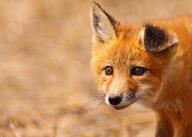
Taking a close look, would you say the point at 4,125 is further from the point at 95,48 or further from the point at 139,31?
the point at 139,31

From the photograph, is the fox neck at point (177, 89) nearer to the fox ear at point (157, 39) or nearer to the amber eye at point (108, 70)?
the fox ear at point (157, 39)

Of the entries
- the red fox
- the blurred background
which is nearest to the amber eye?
the red fox

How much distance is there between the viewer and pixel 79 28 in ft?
48.7

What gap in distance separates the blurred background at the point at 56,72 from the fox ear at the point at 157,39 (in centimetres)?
214

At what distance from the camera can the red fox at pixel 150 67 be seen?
565 cm

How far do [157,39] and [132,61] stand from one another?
481 mm

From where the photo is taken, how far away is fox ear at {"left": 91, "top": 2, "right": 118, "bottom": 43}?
6328mm

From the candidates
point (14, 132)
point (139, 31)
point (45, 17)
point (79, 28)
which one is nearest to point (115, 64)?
point (139, 31)

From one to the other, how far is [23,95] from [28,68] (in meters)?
1.80

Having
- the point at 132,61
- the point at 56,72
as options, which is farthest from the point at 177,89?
the point at 56,72

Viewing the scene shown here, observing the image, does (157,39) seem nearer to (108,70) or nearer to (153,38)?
(153,38)

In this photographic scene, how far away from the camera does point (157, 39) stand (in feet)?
18.1

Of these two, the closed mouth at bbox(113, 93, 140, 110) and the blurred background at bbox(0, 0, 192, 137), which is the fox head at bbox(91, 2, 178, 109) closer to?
the closed mouth at bbox(113, 93, 140, 110)

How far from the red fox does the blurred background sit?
155 centimetres
